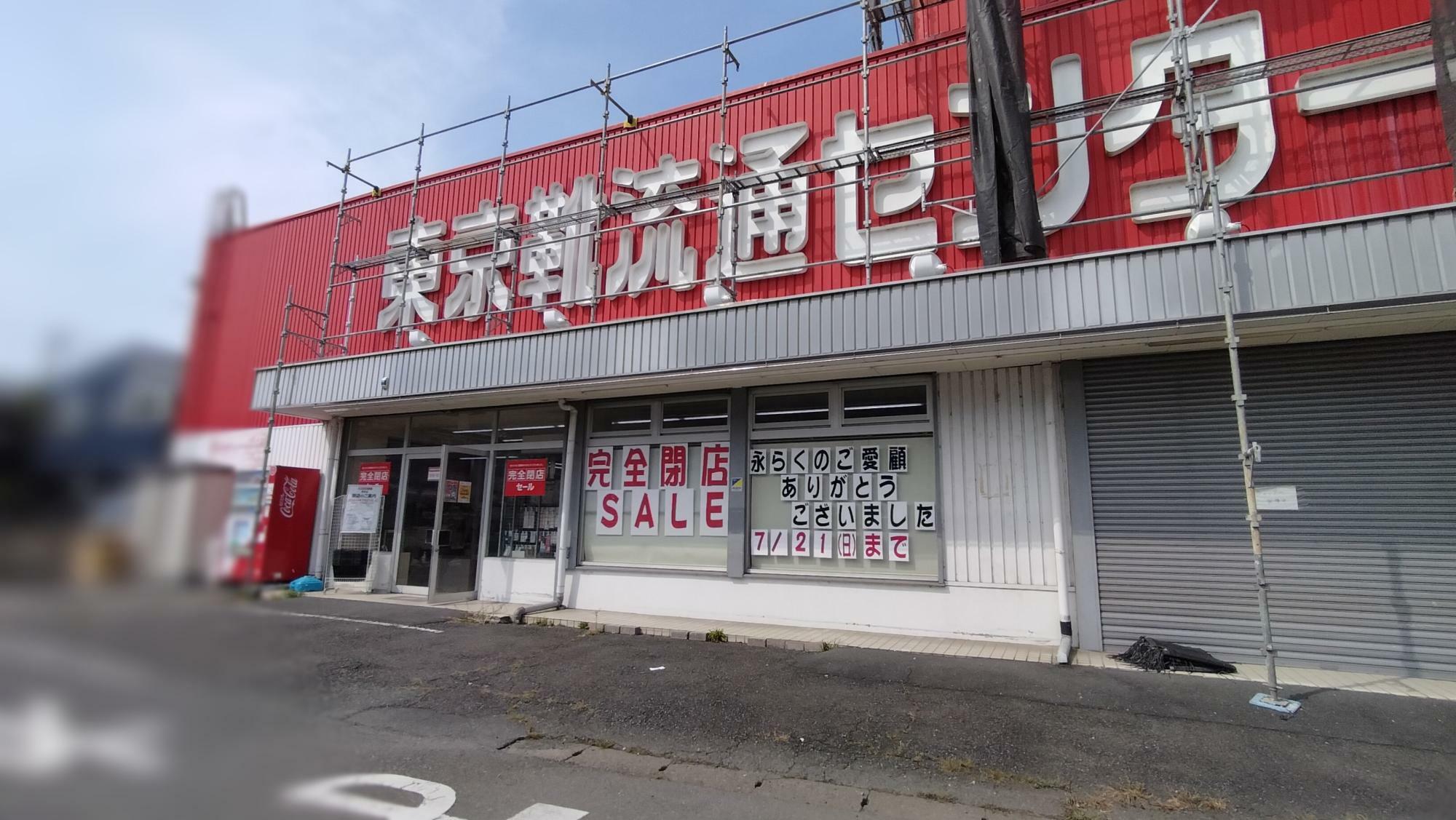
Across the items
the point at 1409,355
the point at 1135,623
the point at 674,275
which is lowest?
the point at 1135,623

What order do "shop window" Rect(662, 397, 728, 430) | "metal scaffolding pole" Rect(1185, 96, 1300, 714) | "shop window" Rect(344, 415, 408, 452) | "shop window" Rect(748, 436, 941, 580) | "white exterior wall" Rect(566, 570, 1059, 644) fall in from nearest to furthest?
"metal scaffolding pole" Rect(1185, 96, 1300, 714) → "white exterior wall" Rect(566, 570, 1059, 644) → "shop window" Rect(748, 436, 941, 580) → "shop window" Rect(662, 397, 728, 430) → "shop window" Rect(344, 415, 408, 452)

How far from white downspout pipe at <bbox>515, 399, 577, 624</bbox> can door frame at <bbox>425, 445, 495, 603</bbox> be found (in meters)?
1.44

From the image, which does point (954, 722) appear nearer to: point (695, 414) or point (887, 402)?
point (887, 402)

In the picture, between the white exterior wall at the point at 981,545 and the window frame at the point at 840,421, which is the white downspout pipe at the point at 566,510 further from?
the white exterior wall at the point at 981,545

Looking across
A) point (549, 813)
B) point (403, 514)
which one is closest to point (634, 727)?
point (549, 813)

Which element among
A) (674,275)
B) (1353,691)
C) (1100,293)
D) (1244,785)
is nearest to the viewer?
(1244,785)

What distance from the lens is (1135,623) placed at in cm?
741

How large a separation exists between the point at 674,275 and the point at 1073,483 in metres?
6.00

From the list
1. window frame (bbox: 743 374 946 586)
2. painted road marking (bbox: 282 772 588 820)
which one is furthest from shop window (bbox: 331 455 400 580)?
painted road marking (bbox: 282 772 588 820)

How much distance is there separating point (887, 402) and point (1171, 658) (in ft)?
12.7

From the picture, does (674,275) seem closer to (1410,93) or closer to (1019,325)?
(1019,325)

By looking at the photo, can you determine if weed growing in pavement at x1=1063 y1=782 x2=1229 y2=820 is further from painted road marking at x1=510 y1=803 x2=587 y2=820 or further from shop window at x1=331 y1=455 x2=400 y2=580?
Result: shop window at x1=331 y1=455 x2=400 y2=580

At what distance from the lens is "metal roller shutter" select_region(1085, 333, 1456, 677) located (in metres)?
6.62

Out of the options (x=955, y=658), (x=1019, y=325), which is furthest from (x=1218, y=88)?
(x=955, y=658)
